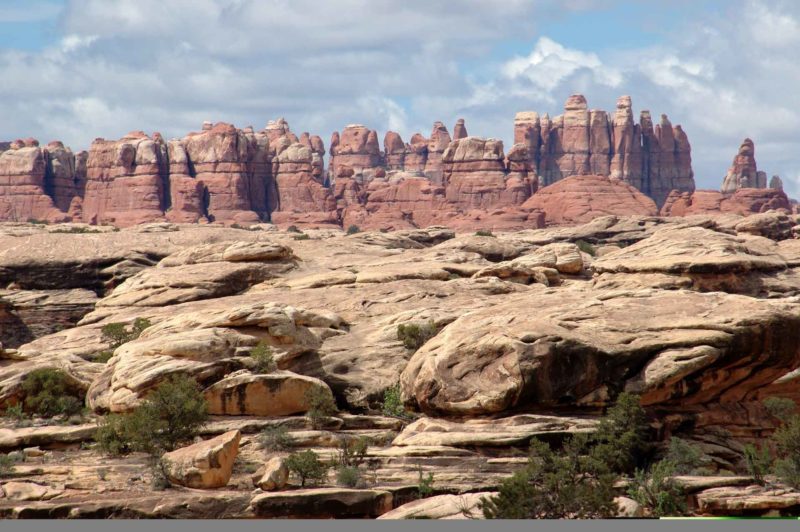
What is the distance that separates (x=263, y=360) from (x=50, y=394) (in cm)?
751

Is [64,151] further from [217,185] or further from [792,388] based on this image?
[792,388]

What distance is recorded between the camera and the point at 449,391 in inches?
1499

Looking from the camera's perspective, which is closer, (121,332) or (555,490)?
(555,490)

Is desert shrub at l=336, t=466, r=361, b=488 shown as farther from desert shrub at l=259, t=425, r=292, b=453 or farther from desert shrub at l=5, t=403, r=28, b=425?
desert shrub at l=5, t=403, r=28, b=425

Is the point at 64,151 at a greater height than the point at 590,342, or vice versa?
the point at 64,151

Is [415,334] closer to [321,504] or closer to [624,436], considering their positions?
[624,436]

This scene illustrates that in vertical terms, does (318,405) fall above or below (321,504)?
above

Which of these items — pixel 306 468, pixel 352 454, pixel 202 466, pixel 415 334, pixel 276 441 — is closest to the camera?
pixel 202 466

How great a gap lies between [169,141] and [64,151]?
58.1 ft

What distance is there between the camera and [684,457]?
36031mm

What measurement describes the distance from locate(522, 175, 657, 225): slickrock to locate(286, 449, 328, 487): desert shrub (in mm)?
131024

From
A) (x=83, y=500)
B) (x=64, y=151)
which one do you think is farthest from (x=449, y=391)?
(x=64, y=151)

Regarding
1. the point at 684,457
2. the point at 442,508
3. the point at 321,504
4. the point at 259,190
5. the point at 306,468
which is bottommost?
the point at 321,504

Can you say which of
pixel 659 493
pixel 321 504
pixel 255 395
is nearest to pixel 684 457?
pixel 659 493
